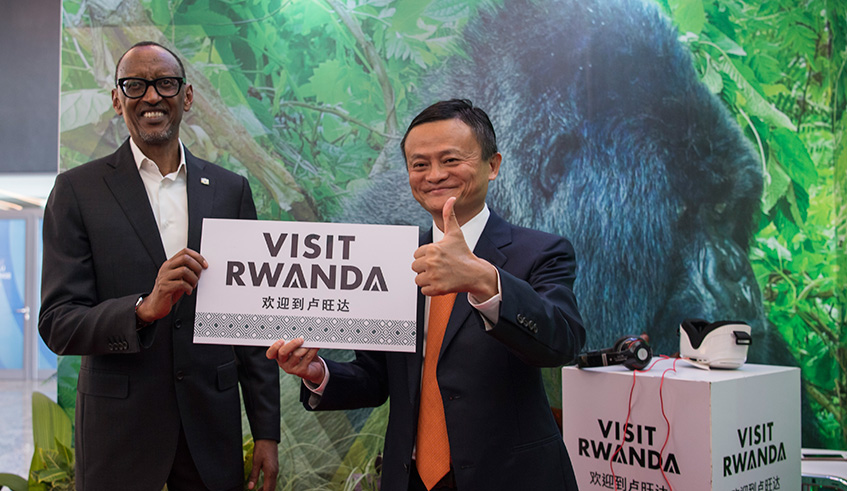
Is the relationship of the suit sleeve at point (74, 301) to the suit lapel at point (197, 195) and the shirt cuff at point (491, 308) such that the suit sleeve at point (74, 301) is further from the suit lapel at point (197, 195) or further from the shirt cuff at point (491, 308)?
the shirt cuff at point (491, 308)

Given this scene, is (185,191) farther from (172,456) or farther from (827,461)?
(827,461)

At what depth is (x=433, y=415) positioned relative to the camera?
62.9 inches

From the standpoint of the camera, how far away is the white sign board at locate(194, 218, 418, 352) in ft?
5.43

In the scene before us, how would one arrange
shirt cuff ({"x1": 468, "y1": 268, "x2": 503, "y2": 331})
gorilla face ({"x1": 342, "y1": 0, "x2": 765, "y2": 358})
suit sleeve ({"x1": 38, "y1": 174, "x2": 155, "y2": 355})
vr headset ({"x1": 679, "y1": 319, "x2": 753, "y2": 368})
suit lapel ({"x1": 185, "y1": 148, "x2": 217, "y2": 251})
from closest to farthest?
shirt cuff ({"x1": 468, "y1": 268, "x2": 503, "y2": 331}), suit sleeve ({"x1": 38, "y1": 174, "x2": 155, "y2": 355}), suit lapel ({"x1": 185, "y1": 148, "x2": 217, "y2": 251}), vr headset ({"x1": 679, "y1": 319, "x2": 753, "y2": 368}), gorilla face ({"x1": 342, "y1": 0, "x2": 765, "y2": 358})

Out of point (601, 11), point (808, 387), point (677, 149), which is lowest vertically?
point (808, 387)

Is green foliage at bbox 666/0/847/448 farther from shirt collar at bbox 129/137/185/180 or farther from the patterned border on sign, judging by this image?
shirt collar at bbox 129/137/185/180

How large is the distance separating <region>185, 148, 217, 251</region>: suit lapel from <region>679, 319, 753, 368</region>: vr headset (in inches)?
72.7

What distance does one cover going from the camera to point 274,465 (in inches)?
78.8

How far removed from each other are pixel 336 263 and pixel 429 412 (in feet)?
1.49

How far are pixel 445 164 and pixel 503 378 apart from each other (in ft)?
1.86

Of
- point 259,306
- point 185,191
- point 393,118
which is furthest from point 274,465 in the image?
point 393,118

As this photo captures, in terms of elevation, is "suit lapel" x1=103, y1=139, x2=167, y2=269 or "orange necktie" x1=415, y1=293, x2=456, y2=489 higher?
"suit lapel" x1=103, y1=139, x2=167, y2=269

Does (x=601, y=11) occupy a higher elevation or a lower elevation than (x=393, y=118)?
higher

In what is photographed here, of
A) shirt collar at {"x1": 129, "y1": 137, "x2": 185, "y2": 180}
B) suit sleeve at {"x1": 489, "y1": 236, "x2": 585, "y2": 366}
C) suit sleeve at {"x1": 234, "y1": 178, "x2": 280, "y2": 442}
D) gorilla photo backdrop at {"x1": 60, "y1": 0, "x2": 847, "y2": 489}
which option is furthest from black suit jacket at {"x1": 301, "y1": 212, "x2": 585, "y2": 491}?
gorilla photo backdrop at {"x1": 60, "y1": 0, "x2": 847, "y2": 489}
